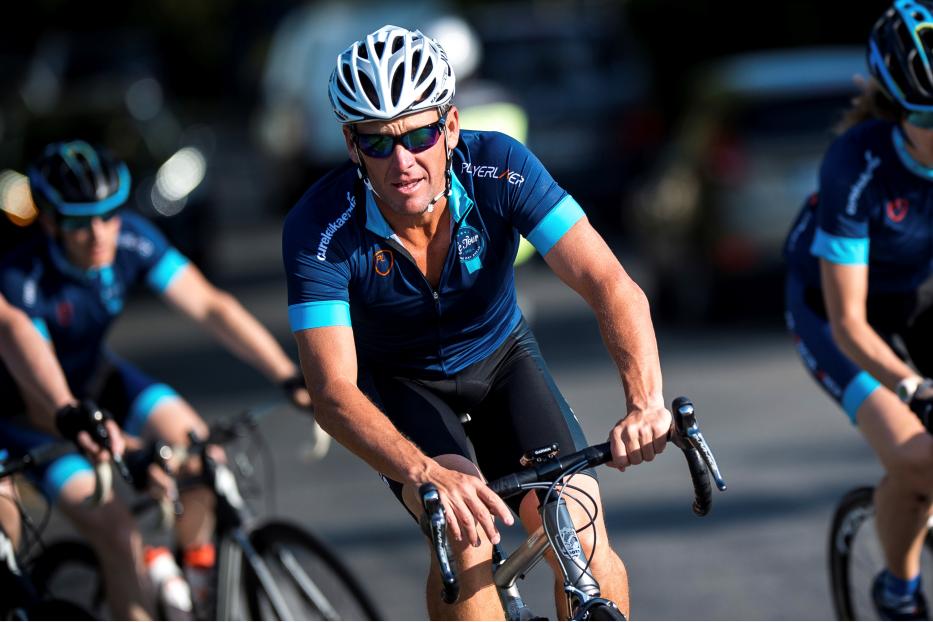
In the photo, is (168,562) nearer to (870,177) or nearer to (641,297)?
(641,297)

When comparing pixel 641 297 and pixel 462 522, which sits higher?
pixel 641 297

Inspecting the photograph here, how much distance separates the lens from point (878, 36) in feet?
17.3

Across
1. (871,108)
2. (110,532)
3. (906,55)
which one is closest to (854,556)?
(871,108)

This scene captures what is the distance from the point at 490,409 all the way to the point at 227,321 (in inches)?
64.5

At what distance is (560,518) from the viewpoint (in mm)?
4164

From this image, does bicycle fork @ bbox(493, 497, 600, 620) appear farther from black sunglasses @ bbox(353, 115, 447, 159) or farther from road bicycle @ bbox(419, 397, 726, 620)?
black sunglasses @ bbox(353, 115, 447, 159)

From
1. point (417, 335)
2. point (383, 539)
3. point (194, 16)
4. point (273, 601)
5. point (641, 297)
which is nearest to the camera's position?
point (641, 297)

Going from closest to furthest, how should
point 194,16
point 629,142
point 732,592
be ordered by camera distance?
point 732,592, point 629,142, point 194,16

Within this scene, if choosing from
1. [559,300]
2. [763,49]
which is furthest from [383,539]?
[763,49]

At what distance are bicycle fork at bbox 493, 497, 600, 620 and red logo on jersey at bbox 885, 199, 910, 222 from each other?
1737 mm

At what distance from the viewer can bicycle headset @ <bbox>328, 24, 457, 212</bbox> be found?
439 cm

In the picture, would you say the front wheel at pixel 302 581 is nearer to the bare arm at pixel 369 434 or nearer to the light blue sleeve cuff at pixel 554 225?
the bare arm at pixel 369 434

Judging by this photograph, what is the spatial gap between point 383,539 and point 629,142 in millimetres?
10174

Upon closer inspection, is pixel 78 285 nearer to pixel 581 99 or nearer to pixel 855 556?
pixel 855 556
